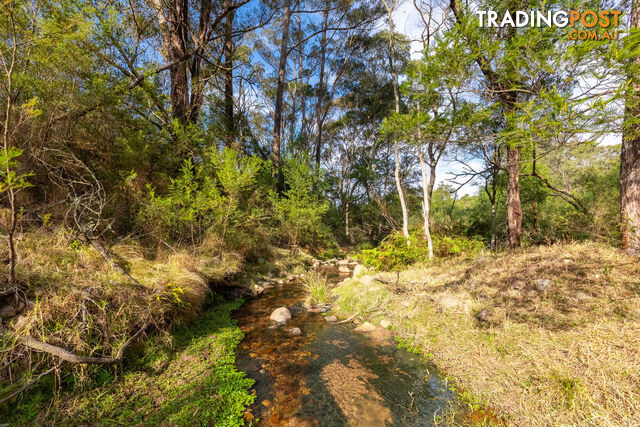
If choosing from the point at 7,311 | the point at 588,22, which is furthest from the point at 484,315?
the point at 7,311

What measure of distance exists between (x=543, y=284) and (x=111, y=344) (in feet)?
19.8

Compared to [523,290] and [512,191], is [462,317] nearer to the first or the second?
[523,290]

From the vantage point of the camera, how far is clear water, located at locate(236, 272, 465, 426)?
91.8 inches

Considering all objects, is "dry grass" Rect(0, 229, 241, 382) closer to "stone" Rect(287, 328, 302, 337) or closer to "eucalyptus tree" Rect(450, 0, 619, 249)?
"stone" Rect(287, 328, 302, 337)

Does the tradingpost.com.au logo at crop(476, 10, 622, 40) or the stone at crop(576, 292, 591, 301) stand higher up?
the tradingpost.com.au logo at crop(476, 10, 622, 40)

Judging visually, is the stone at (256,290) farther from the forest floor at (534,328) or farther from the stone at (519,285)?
the stone at (519,285)

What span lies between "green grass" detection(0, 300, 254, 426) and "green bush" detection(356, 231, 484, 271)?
4.61 m

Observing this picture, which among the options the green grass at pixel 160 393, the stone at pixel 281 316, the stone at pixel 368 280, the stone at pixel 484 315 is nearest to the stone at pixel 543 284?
the stone at pixel 484 315

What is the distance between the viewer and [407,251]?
7285 millimetres

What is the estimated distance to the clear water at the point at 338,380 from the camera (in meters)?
2.33

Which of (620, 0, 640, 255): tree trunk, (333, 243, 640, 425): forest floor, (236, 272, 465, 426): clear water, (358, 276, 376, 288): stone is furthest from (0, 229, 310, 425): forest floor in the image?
(620, 0, 640, 255): tree trunk

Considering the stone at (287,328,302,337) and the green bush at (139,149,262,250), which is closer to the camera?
the stone at (287,328,302,337)

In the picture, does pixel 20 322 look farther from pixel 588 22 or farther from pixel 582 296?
pixel 582 296

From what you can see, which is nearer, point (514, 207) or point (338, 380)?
point (338, 380)
